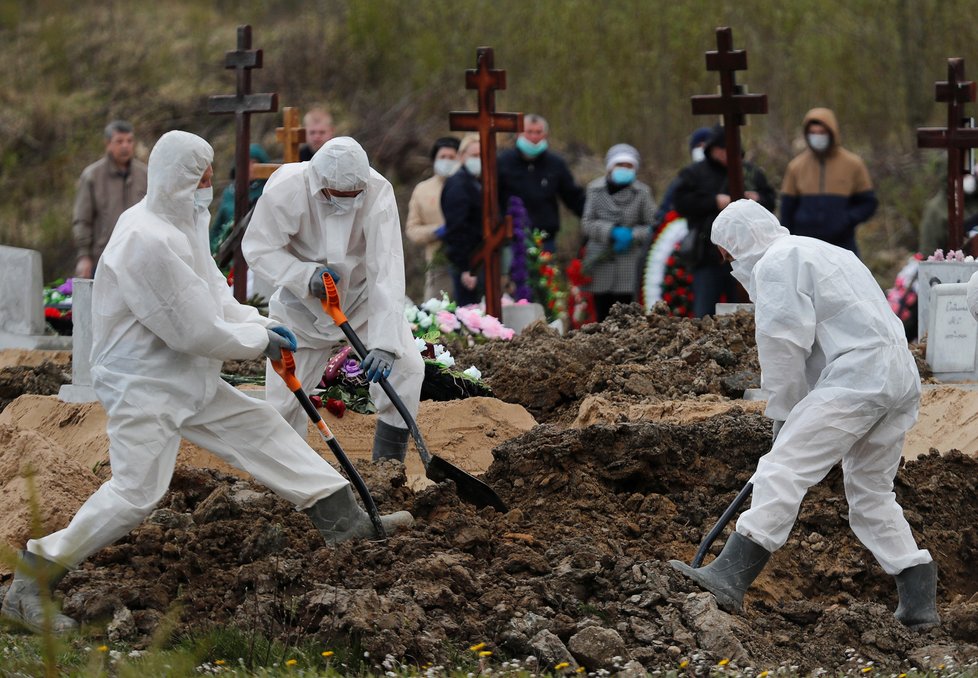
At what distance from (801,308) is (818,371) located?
42cm

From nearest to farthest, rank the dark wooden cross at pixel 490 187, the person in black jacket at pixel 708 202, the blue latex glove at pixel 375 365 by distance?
the blue latex glove at pixel 375 365
the person in black jacket at pixel 708 202
the dark wooden cross at pixel 490 187

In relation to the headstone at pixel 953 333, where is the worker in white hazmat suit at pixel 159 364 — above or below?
above

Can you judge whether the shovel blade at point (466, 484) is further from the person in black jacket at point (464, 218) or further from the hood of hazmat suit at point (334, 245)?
the person in black jacket at point (464, 218)

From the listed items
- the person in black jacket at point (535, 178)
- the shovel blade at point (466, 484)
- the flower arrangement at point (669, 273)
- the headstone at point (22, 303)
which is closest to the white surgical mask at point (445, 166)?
the person in black jacket at point (535, 178)

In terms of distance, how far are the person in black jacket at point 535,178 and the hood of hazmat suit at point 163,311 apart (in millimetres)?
7636

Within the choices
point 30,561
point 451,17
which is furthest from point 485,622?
point 451,17

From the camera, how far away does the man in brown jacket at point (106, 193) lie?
13.9 metres

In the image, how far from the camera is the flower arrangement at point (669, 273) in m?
14.4

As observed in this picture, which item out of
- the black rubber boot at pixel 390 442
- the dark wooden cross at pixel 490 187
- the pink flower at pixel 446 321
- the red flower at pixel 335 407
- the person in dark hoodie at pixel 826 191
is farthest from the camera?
the dark wooden cross at pixel 490 187

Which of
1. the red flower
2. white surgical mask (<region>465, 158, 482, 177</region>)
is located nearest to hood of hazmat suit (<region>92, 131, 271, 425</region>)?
the red flower

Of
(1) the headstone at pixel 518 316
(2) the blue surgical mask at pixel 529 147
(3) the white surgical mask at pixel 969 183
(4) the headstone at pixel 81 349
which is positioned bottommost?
(1) the headstone at pixel 518 316

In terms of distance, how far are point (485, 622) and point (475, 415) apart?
13.1 feet

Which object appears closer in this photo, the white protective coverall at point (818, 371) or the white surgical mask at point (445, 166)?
the white protective coverall at point (818, 371)

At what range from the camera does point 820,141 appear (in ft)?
45.9
